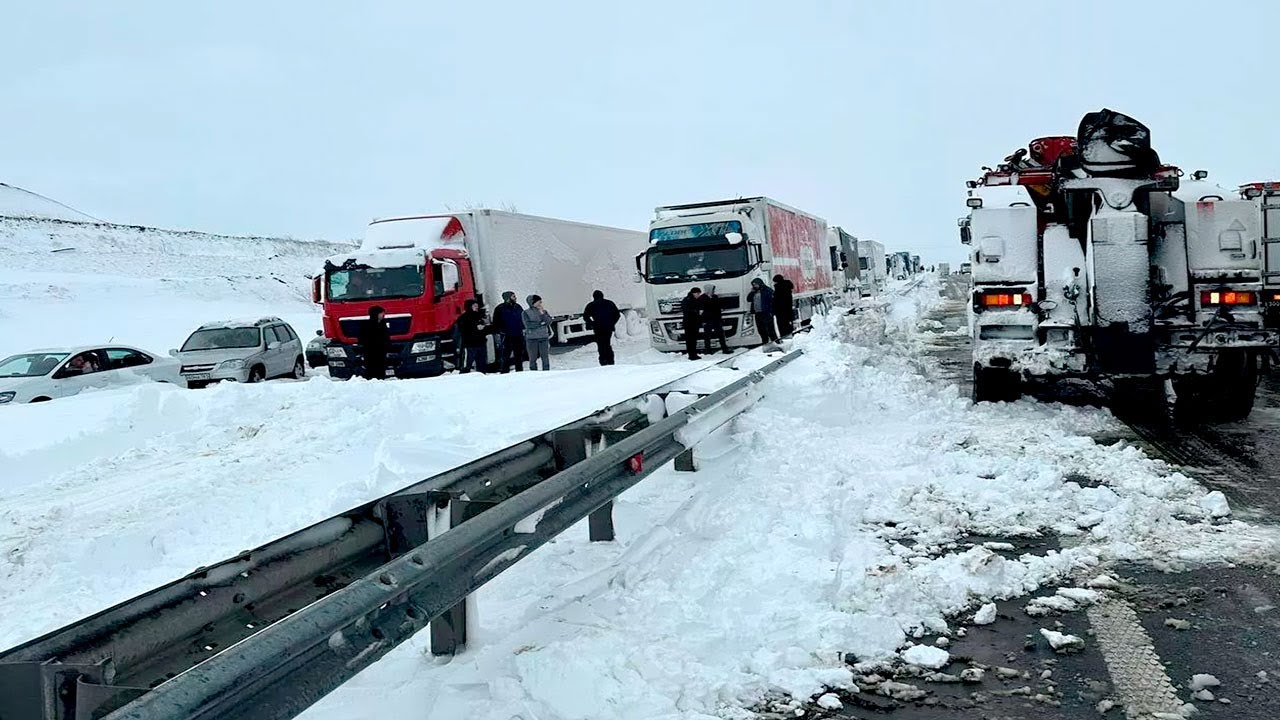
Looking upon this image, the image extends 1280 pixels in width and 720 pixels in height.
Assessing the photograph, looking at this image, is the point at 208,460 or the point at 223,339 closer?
the point at 208,460

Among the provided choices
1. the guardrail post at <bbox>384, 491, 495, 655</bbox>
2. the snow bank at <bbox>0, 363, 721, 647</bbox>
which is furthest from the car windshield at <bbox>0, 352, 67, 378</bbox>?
the guardrail post at <bbox>384, 491, 495, 655</bbox>

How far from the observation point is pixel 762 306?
63.6 ft

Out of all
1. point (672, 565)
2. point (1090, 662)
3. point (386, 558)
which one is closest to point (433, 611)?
point (386, 558)

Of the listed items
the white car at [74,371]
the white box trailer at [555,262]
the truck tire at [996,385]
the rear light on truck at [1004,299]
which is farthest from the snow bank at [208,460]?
the white box trailer at [555,262]

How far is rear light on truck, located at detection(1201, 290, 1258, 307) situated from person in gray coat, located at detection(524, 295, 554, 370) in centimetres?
1112

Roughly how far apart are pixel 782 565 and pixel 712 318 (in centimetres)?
1516

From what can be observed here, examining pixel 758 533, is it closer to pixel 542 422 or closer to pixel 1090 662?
pixel 1090 662

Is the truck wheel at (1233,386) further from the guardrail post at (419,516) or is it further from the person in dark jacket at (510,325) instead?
the person in dark jacket at (510,325)

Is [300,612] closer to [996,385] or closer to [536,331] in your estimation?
[996,385]

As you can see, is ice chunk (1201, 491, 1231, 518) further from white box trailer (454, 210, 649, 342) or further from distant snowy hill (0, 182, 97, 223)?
distant snowy hill (0, 182, 97, 223)

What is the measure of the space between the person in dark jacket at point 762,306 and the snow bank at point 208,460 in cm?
609

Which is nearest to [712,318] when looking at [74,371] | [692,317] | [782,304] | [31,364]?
[692,317]

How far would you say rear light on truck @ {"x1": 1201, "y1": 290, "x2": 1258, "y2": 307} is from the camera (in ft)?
29.9

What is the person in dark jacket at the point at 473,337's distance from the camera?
18.4 m
